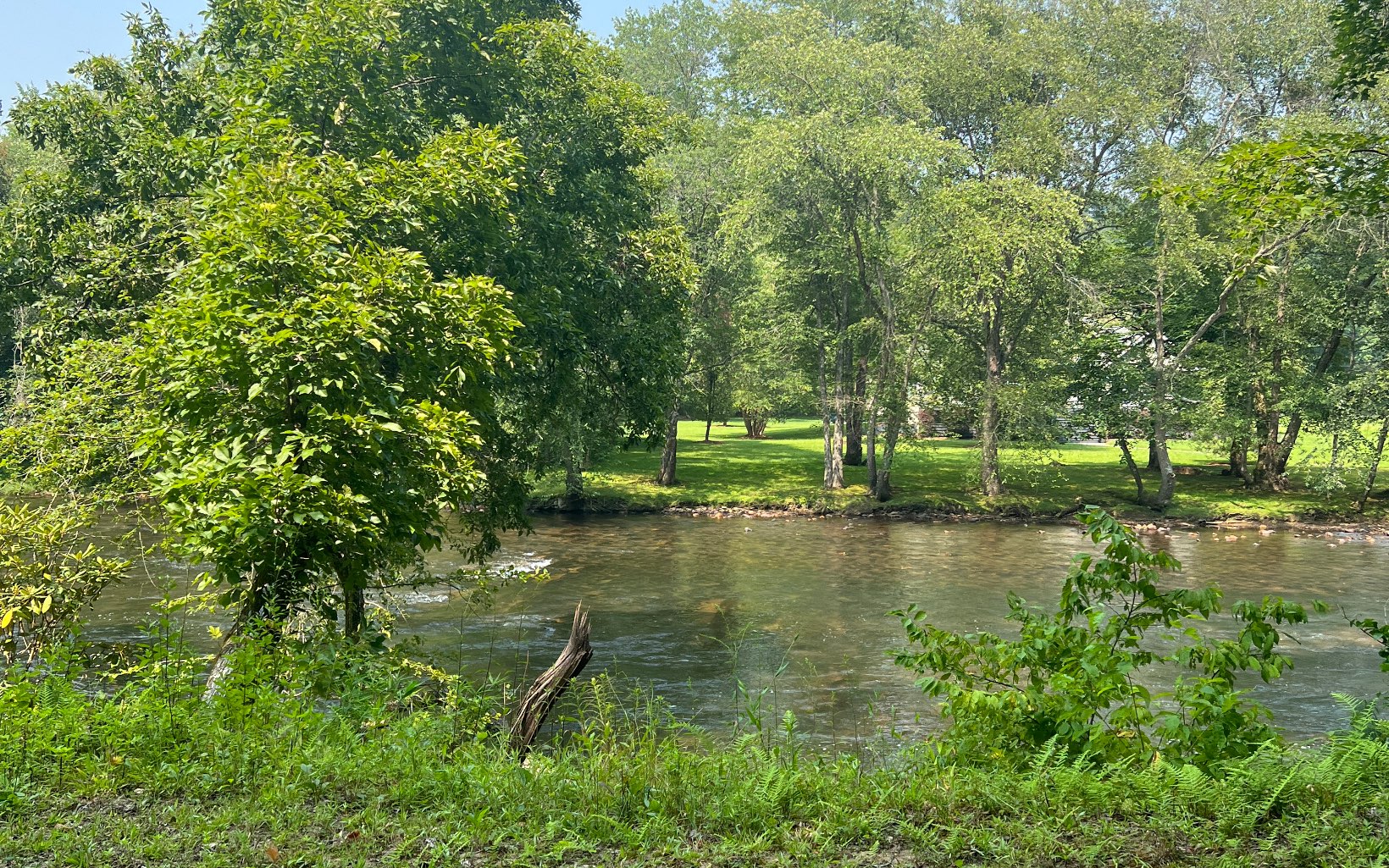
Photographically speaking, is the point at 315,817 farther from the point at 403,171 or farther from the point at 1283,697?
the point at 1283,697

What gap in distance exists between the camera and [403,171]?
12.1 meters

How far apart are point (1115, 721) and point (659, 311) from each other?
47.0 ft

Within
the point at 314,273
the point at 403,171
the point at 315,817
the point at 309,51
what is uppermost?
the point at 309,51

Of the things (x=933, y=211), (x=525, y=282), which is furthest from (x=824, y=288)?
(x=525, y=282)

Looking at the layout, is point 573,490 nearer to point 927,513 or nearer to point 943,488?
point 927,513

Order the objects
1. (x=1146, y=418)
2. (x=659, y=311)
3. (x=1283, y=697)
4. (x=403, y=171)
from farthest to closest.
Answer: (x=1146, y=418) → (x=659, y=311) → (x=1283, y=697) → (x=403, y=171)

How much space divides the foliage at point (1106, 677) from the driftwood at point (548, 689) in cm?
269

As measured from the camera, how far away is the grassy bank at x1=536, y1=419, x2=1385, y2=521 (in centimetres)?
3316

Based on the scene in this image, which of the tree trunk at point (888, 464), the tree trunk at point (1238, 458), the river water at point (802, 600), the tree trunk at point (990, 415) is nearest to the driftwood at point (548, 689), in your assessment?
the river water at point (802, 600)

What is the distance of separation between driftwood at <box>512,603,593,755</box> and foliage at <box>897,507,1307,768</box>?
269cm

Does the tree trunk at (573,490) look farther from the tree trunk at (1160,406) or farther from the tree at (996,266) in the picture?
the tree trunk at (1160,406)

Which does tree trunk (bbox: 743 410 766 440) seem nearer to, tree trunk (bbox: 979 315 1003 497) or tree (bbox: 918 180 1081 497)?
tree (bbox: 918 180 1081 497)

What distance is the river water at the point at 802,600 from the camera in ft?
44.2

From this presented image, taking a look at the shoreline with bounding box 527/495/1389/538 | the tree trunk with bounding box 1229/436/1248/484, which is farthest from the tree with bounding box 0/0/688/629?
the tree trunk with bounding box 1229/436/1248/484
